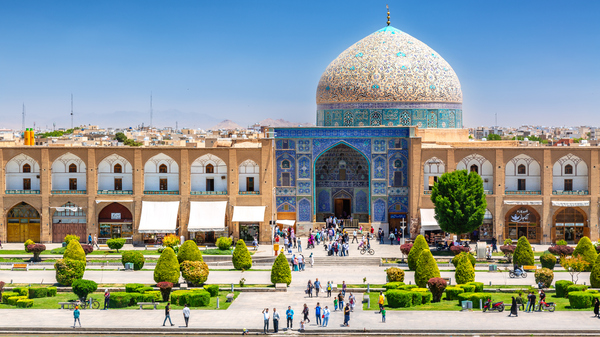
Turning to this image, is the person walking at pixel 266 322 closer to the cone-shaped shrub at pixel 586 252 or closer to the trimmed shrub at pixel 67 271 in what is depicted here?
the trimmed shrub at pixel 67 271

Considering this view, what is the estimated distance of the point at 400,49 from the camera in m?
50.5

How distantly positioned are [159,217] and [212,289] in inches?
559

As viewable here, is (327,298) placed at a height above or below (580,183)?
below

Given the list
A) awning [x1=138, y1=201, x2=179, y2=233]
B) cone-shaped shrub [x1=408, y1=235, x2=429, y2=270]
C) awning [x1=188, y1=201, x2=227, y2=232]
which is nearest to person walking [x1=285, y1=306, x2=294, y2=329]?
cone-shaped shrub [x1=408, y1=235, x2=429, y2=270]

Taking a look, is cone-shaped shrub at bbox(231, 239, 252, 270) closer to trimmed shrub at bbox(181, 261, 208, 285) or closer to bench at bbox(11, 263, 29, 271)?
trimmed shrub at bbox(181, 261, 208, 285)

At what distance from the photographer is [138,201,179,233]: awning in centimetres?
4498

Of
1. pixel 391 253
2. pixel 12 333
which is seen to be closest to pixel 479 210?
pixel 391 253

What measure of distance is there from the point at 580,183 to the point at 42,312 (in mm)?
28028

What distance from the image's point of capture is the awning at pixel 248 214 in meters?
45.1

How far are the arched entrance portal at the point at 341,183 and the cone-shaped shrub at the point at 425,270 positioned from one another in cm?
1611

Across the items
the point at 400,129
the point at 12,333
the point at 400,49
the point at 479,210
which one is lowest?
the point at 12,333

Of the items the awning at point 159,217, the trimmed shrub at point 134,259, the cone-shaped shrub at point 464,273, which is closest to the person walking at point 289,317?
the cone-shaped shrub at point 464,273

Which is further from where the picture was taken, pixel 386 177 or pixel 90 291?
pixel 386 177

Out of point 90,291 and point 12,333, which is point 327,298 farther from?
point 12,333
